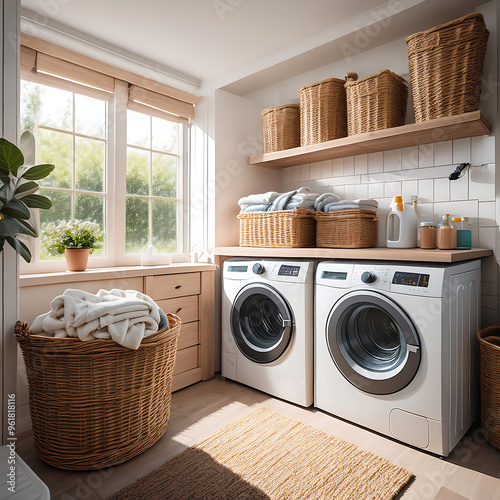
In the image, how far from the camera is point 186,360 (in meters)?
2.53

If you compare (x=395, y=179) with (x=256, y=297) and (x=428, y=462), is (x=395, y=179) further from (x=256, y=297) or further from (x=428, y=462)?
(x=428, y=462)

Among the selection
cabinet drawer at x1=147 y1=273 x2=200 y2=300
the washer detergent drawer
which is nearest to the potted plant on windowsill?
cabinet drawer at x1=147 y1=273 x2=200 y2=300

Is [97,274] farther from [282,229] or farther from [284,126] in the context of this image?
[284,126]

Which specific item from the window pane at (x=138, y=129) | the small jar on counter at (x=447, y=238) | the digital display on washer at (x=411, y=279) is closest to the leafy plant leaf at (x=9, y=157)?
the window pane at (x=138, y=129)

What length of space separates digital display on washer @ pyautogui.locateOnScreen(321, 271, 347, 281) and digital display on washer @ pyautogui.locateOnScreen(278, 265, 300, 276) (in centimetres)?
17

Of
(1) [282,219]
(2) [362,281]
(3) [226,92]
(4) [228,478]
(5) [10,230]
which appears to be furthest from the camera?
(3) [226,92]

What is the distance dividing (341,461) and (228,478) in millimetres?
513

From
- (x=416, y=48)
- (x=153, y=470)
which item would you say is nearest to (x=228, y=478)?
(x=153, y=470)

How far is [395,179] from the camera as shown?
97.0 inches

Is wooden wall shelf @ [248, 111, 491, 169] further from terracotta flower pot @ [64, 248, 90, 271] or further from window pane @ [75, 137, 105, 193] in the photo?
terracotta flower pot @ [64, 248, 90, 271]

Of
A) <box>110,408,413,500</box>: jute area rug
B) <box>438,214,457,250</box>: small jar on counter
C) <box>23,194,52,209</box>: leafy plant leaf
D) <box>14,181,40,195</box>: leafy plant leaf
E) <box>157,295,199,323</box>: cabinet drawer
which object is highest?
<box>14,181,40,195</box>: leafy plant leaf

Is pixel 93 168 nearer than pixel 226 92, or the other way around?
pixel 93 168

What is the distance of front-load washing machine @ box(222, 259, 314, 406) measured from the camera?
218cm

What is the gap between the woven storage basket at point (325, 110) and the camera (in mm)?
2432
